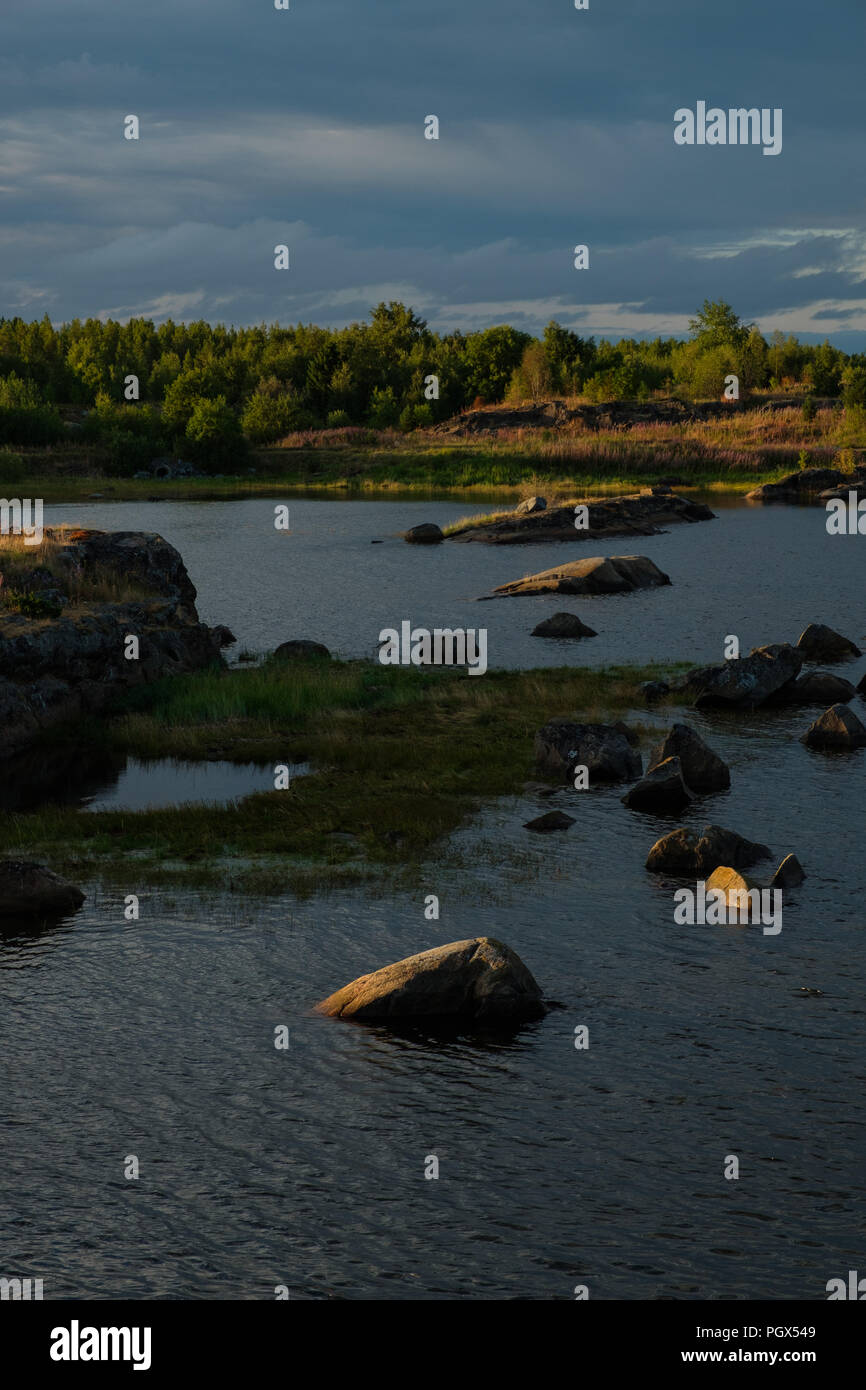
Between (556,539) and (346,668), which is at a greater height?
(556,539)

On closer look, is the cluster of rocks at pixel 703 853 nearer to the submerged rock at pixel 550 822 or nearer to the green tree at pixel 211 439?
the submerged rock at pixel 550 822

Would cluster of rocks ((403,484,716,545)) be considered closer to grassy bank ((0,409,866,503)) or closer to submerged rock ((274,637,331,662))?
grassy bank ((0,409,866,503))

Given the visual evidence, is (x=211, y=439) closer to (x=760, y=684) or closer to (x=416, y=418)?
(x=416, y=418)

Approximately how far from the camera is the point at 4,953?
65.0 feet

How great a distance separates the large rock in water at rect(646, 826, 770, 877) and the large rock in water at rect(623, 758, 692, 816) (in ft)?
Result: 10.4

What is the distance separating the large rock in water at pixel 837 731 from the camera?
3138 cm

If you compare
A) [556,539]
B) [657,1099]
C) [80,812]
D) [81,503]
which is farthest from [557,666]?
[81,503]

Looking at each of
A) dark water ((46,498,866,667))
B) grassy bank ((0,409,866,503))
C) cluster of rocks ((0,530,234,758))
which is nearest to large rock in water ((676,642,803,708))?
dark water ((46,498,866,667))

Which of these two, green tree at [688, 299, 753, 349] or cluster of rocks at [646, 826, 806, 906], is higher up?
green tree at [688, 299, 753, 349]

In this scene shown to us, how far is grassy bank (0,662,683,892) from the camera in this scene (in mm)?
23984

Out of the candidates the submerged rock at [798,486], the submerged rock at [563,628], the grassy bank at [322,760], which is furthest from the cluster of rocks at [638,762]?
the submerged rock at [798,486]

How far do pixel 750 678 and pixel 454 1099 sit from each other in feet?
74.4
